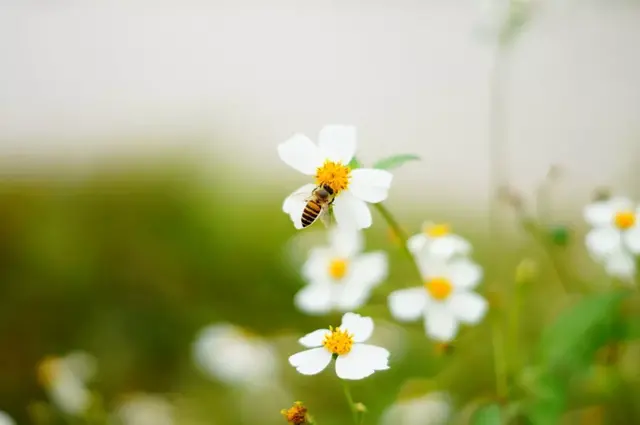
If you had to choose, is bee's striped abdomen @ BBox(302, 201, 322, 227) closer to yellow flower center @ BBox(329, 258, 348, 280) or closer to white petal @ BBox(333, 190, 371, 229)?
white petal @ BBox(333, 190, 371, 229)

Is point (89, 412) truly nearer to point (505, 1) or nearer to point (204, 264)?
point (204, 264)

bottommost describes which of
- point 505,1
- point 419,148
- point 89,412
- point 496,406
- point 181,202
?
point 496,406

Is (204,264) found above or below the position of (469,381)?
above

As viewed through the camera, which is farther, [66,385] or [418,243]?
[66,385]

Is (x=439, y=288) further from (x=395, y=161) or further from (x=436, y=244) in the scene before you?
(x=395, y=161)

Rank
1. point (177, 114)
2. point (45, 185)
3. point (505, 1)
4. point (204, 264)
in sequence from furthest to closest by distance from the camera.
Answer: point (177, 114), point (45, 185), point (204, 264), point (505, 1)

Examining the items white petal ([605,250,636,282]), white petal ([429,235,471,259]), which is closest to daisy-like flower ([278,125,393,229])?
white petal ([429,235,471,259])

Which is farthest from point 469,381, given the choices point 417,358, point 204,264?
point 204,264

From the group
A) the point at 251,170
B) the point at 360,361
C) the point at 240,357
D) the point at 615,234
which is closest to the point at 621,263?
the point at 615,234

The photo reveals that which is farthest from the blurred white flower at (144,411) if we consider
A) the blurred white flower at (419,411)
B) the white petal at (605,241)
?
the white petal at (605,241)

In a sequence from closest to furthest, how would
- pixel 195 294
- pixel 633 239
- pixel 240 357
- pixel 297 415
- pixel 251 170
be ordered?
1. pixel 297 415
2. pixel 633 239
3. pixel 240 357
4. pixel 195 294
5. pixel 251 170
